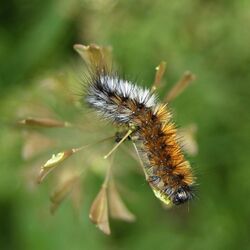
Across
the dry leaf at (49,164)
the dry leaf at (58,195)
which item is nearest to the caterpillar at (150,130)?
the dry leaf at (49,164)

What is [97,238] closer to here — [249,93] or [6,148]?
[6,148]

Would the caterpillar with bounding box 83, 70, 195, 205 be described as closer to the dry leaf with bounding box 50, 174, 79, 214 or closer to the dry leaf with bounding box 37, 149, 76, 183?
the dry leaf with bounding box 37, 149, 76, 183

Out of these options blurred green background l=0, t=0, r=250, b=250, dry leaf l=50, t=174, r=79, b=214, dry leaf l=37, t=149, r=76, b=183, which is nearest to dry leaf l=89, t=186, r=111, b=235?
dry leaf l=50, t=174, r=79, b=214

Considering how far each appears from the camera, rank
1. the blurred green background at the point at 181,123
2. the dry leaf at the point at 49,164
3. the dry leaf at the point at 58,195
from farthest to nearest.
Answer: the blurred green background at the point at 181,123 → the dry leaf at the point at 58,195 → the dry leaf at the point at 49,164

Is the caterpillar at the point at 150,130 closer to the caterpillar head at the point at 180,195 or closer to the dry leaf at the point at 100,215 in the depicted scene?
the caterpillar head at the point at 180,195

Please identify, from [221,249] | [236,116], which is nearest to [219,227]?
[221,249]

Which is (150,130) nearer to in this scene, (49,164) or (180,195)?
(180,195)
